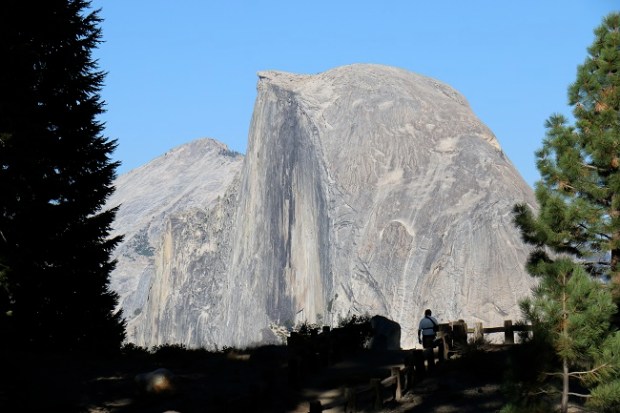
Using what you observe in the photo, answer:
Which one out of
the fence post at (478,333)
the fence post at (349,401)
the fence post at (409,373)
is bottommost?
the fence post at (349,401)

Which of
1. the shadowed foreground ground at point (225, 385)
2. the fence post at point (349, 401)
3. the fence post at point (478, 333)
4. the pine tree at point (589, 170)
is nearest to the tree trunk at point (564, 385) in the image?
the shadowed foreground ground at point (225, 385)

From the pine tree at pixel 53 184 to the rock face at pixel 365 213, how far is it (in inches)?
3047

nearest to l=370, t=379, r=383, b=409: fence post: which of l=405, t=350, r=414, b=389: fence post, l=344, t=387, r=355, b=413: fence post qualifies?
l=344, t=387, r=355, b=413: fence post

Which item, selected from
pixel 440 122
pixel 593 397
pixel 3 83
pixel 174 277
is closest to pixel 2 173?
pixel 3 83

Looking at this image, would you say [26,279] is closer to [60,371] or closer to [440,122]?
[60,371]

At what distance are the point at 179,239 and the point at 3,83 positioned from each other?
464 feet

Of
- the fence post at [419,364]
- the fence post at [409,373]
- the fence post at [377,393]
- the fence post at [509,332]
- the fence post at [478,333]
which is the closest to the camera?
the fence post at [377,393]

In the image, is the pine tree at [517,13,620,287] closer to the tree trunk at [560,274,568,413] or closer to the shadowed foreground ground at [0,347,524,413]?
the shadowed foreground ground at [0,347,524,413]

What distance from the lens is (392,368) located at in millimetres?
17484

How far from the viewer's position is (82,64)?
2520 centimetres

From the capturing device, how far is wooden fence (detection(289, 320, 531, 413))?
16.3 m

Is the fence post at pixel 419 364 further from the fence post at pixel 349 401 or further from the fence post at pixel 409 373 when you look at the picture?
the fence post at pixel 349 401

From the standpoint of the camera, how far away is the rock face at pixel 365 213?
110562 millimetres

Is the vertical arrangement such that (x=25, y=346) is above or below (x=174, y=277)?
below
